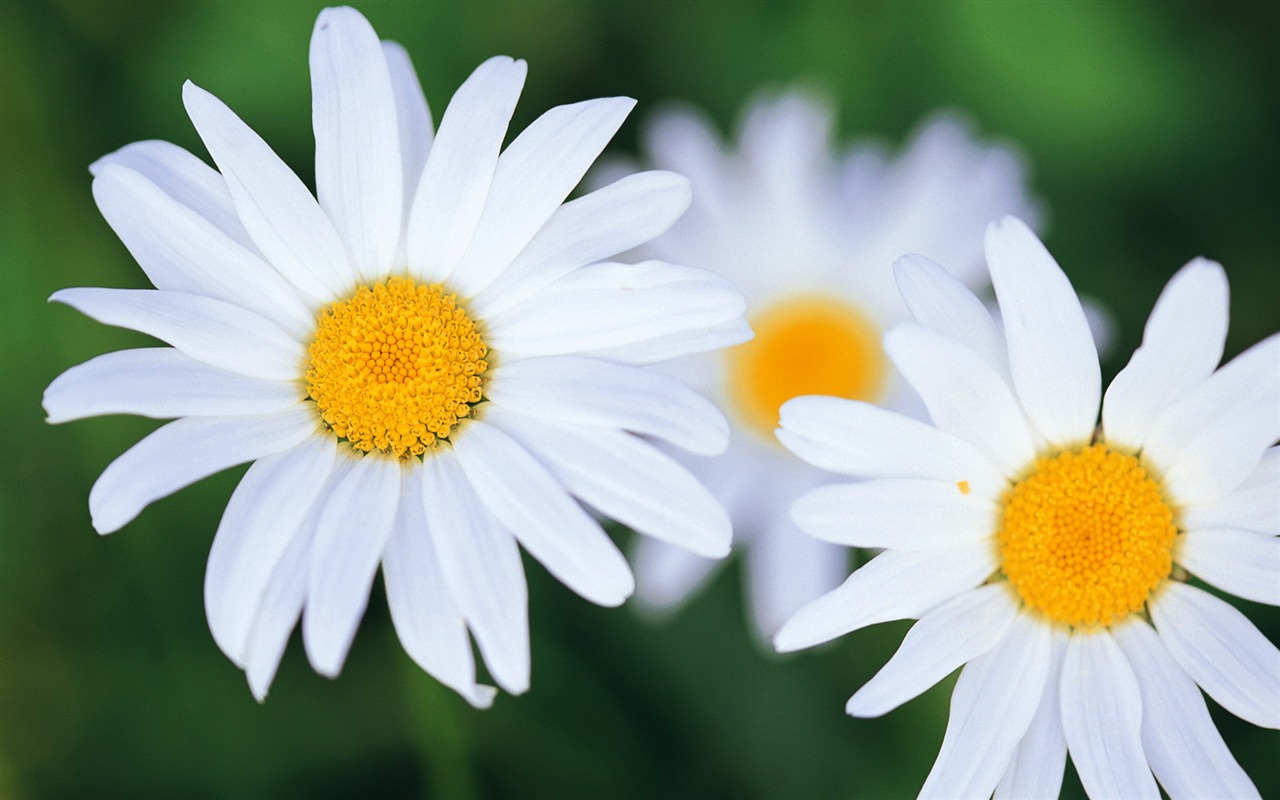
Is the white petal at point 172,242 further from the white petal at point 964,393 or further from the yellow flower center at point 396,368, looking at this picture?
the white petal at point 964,393

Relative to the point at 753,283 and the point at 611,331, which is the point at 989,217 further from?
the point at 611,331

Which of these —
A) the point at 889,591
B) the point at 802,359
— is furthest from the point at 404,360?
the point at 802,359

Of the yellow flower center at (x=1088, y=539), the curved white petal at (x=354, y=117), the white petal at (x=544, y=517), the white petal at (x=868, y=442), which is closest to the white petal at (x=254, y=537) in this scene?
the white petal at (x=544, y=517)

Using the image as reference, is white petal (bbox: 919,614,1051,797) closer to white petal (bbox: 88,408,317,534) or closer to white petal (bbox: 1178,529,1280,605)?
white petal (bbox: 1178,529,1280,605)

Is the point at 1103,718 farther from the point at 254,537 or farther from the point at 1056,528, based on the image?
the point at 254,537

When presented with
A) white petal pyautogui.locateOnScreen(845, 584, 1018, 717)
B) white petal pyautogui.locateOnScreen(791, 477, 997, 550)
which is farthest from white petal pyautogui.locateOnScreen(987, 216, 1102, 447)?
white petal pyautogui.locateOnScreen(845, 584, 1018, 717)

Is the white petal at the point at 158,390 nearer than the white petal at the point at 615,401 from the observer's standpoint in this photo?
Yes

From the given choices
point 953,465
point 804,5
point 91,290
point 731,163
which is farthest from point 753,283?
point 91,290
